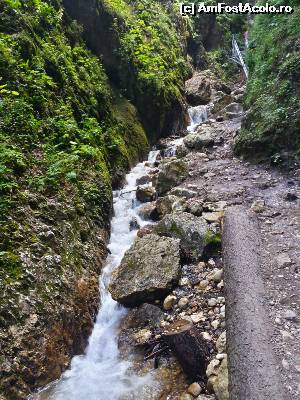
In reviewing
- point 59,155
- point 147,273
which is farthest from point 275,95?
point 147,273

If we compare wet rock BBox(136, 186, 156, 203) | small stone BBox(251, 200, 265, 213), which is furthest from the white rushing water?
small stone BBox(251, 200, 265, 213)

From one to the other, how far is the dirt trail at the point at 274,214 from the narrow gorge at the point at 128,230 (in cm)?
3

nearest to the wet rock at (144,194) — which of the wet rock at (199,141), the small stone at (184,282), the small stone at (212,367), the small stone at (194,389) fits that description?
the wet rock at (199,141)

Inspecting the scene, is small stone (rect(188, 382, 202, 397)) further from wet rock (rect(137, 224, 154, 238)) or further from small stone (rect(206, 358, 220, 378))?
wet rock (rect(137, 224, 154, 238))

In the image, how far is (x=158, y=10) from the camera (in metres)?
20.0

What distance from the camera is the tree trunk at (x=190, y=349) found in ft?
14.6

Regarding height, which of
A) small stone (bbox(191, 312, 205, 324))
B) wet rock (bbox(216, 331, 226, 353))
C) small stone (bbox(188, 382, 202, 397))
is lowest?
small stone (bbox(188, 382, 202, 397))

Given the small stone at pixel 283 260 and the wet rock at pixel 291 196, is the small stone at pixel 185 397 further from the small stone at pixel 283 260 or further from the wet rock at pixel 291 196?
the wet rock at pixel 291 196

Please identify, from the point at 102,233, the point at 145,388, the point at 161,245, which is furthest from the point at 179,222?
the point at 145,388

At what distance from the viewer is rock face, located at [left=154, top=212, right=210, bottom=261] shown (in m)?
6.52

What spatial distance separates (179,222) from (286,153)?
3808mm

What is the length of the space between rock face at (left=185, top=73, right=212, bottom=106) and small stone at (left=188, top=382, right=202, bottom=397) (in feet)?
55.7

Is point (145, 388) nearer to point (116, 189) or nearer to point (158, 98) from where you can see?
point (116, 189)

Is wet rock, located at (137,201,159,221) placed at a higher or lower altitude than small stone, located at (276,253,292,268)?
higher
